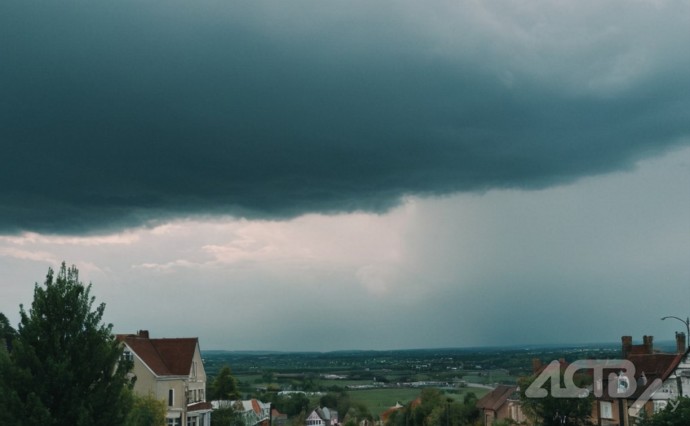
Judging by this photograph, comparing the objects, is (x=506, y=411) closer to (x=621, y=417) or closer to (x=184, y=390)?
(x=621, y=417)

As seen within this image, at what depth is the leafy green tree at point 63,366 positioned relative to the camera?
91.1ft

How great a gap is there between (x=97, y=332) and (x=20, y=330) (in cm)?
288

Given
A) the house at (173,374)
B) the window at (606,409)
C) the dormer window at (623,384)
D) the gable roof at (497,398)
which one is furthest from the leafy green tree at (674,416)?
the gable roof at (497,398)

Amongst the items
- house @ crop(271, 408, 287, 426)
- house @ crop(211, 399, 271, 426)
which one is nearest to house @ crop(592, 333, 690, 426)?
house @ crop(211, 399, 271, 426)

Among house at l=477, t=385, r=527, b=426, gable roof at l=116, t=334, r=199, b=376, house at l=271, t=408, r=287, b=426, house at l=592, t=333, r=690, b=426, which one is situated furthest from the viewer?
house at l=271, t=408, r=287, b=426

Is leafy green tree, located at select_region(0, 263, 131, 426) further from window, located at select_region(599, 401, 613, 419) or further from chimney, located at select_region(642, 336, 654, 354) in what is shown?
chimney, located at select_region(642, 336, 654, 354)

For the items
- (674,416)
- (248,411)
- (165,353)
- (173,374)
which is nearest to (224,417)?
(165,353)

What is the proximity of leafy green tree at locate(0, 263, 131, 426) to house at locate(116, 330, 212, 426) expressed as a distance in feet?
132

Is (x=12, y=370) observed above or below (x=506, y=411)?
above

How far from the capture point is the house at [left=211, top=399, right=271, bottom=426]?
96812mm

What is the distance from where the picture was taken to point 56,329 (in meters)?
29.1

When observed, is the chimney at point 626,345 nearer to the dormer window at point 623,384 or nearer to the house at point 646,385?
the house at point 646,385

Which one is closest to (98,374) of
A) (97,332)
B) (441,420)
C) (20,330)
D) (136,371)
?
(97,332)

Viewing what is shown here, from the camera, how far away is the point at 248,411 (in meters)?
115
